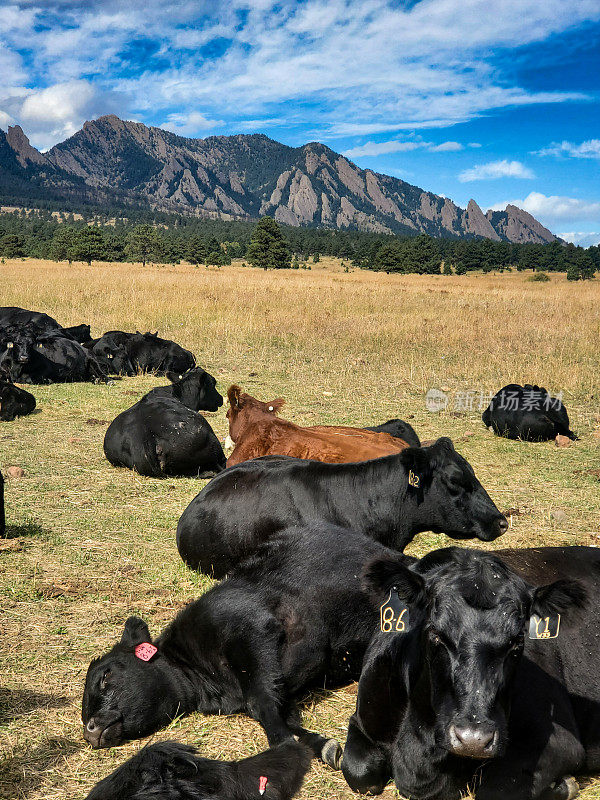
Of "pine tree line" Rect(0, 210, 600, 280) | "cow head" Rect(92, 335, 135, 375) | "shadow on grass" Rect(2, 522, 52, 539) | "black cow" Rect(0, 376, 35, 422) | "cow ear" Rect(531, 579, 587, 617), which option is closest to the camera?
"cow ear" Rect(531, 579, 587, 617)

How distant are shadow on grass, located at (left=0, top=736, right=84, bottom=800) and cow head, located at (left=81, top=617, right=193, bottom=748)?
5.2 inches

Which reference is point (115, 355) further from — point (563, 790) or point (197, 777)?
point (563, 790)

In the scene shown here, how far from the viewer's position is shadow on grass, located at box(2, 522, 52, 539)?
6145 mm

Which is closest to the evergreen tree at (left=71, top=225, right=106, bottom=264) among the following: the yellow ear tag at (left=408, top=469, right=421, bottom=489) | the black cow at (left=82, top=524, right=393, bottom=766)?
the yellow ear tag at (left=408, top=469, right=421, bottom=489)

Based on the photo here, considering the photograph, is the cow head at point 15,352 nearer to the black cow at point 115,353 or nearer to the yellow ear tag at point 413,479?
the black cow at point 115,353

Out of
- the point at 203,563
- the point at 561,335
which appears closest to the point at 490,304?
the point at 561,335

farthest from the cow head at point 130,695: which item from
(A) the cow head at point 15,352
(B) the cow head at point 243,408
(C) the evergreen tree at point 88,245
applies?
(C) the evergreen tree at point 88,245

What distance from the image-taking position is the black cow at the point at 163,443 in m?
8.17

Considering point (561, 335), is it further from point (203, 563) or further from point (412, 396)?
point (203, 563)

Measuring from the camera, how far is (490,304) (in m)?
27.1

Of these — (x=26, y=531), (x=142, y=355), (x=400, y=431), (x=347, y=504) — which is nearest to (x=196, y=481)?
(x=26, y=531)

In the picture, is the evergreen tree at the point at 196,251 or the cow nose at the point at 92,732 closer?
the cow nose at the point at 92,732

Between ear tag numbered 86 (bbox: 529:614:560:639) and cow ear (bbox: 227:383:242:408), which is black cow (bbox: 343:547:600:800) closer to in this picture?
ear tag numbered 86 (bbox: 529:614:560:639)

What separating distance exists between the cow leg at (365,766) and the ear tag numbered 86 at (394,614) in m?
0.68
